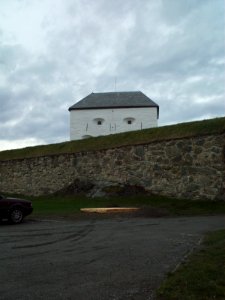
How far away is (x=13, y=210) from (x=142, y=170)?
902cm

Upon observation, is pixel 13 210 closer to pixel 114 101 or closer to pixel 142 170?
pixel 142 170

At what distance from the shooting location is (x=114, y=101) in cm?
6075

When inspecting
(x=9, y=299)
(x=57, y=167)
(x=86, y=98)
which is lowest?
(x=9, y=299)

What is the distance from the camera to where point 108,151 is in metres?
25.7

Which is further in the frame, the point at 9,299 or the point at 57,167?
the point at 57,167

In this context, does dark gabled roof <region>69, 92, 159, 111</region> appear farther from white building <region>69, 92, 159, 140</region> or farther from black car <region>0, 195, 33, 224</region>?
black car <region>0, 195, 33, 224</region>

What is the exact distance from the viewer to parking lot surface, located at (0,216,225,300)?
636cm

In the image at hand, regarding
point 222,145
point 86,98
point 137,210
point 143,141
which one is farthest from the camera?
point 86,98

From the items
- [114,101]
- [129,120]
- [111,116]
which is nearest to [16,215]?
[129,120]

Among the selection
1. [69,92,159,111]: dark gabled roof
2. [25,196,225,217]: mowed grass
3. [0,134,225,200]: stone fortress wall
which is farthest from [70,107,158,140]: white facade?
[25,196,225,217]: mowed grass

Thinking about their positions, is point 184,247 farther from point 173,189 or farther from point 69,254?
point 173,189

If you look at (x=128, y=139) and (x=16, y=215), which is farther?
(x=128, y=139)

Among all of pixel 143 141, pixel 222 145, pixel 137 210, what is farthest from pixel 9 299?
pixel 143 141

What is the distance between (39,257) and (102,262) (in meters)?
1.43
